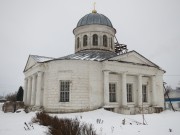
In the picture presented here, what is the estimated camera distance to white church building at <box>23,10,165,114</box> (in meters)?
20.2

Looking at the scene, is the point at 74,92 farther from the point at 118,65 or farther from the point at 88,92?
the point at 118,65

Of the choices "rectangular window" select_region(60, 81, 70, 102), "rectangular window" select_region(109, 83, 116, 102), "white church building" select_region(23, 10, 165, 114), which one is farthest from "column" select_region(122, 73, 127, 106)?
"rectangular window" select_region(60, 81, 70, 102)

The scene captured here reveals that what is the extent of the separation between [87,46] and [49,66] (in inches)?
274

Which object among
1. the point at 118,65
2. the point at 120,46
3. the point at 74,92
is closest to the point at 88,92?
the point at 74,92

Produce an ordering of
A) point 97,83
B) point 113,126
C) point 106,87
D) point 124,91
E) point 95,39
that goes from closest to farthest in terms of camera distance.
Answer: point 113,126
point 106,87
point 97,83
point 124,91
point 95,39

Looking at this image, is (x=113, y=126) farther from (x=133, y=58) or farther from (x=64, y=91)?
(x=133, y=58)

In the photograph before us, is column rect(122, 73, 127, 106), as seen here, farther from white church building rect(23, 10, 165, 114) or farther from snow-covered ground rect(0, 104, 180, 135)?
snow-covered ground rect(0, 104, 180, 135)

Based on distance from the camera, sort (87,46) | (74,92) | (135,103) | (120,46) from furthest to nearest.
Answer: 1. (120,46)
2. (87,46)
3. (135,103)
4. (74,92)

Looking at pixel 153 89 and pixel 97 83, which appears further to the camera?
pixel 153 89

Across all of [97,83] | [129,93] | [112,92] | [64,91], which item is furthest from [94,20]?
[64,91]

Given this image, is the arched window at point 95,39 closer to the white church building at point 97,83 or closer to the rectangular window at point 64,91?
the white church building at point 97,83

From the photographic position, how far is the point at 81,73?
20.5 metres

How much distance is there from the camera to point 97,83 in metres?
20.8

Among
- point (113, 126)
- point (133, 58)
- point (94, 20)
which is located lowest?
point (113, 126)
